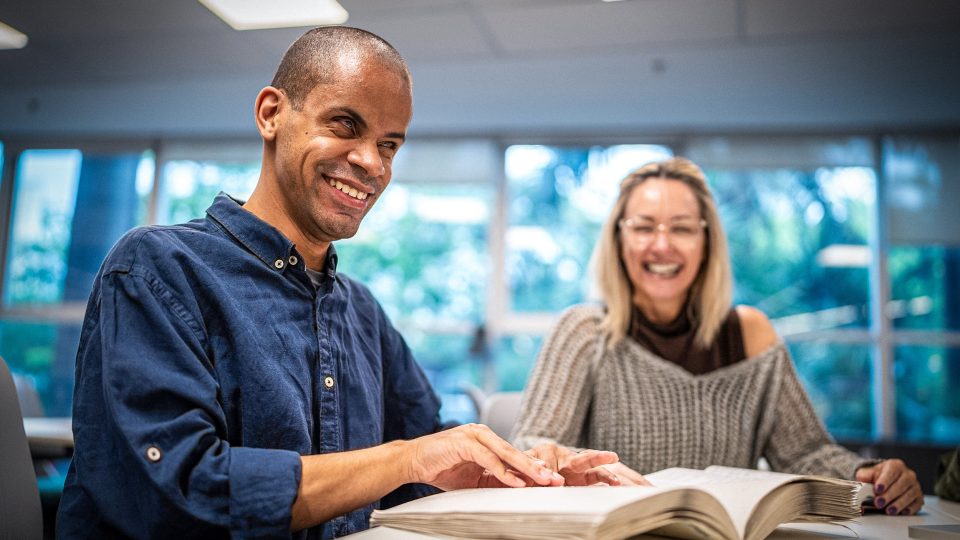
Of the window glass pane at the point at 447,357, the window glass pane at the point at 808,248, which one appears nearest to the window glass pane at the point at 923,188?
the window glass pane at the point at 808,248

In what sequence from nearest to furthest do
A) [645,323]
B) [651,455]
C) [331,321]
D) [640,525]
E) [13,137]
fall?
[640,525] → [331,321] → [651,455] → [645,323] → [13,137]

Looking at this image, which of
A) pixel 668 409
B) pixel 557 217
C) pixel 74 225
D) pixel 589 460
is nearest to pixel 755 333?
pixel 668 409

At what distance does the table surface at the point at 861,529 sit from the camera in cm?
76

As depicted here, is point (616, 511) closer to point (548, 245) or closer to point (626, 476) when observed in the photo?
point (626, 476)

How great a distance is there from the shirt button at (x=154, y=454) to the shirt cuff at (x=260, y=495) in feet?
0.22

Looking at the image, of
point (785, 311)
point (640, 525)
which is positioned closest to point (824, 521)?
point (640, 525)

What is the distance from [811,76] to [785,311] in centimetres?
182

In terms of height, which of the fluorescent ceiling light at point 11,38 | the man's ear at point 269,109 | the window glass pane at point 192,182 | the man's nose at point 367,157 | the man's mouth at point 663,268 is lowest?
the man's mouth at point 663,268

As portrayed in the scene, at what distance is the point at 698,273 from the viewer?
1.77 metres

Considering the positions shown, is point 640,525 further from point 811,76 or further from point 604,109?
point 604,109

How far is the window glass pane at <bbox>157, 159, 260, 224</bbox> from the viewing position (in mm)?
5918

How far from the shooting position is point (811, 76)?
4180 mm

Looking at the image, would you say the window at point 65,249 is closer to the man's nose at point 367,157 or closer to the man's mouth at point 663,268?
the man's mouth at point 663,268

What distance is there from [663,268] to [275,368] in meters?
1.06
